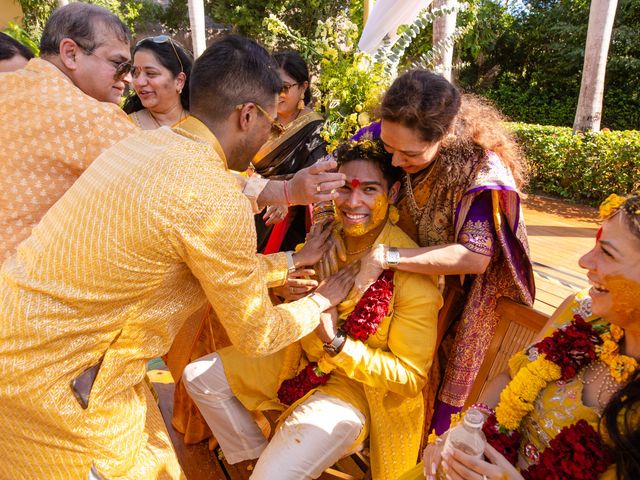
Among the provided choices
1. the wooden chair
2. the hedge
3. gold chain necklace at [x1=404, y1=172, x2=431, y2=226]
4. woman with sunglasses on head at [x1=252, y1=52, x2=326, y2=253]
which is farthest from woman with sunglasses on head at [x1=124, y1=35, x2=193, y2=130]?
the hedge

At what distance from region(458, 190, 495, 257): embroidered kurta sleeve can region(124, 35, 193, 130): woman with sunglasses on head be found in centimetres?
229

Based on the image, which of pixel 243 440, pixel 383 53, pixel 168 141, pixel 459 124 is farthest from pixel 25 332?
pixel 383 53

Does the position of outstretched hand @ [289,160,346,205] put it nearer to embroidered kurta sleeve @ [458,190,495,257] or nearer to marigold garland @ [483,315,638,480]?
embroidered kurta sleeve @ [458,190,495,257]

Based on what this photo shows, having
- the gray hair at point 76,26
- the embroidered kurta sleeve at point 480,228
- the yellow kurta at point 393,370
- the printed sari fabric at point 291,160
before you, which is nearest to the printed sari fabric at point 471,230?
the embroidered kurta sleeve at point 480,228

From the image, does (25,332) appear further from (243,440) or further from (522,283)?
(522,283)

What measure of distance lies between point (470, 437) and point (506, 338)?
2.76 feet

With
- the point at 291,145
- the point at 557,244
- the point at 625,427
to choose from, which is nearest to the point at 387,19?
the point at 291,145

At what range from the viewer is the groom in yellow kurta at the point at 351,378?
2172 millimetres

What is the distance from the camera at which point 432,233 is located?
2.52 m

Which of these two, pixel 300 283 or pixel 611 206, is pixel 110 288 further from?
pixel 611 206

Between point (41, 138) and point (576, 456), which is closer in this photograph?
point (576, 456)

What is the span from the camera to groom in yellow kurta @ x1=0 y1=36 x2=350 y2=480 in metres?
1.43

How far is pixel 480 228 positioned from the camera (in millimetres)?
2301

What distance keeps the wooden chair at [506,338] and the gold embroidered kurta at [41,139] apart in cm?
191
